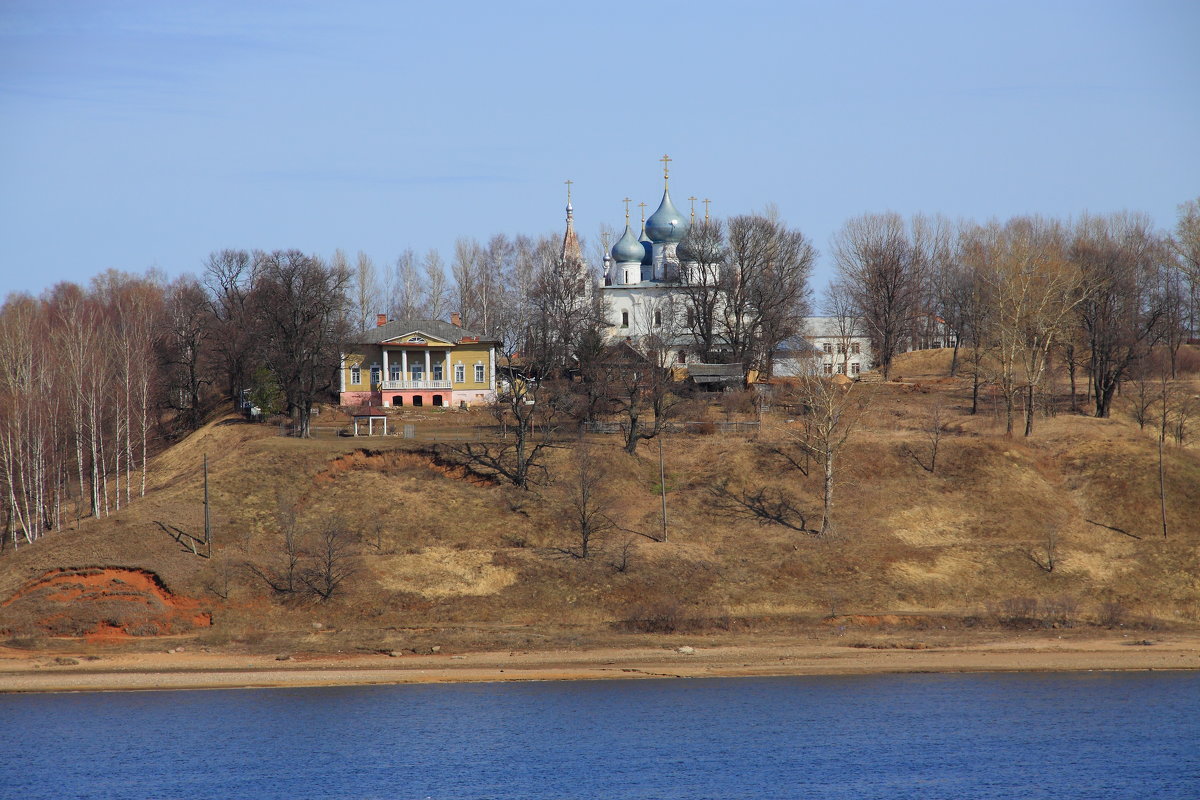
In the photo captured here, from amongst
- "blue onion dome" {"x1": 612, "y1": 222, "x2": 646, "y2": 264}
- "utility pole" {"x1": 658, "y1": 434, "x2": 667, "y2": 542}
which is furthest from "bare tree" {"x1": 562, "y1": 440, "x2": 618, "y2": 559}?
"blue onion dome" {"x1": 612, "y1": 222, "x2": 646, "y2": 264}

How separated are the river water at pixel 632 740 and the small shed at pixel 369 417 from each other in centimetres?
2415

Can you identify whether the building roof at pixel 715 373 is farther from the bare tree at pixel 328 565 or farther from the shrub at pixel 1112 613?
the shrub at pixel 1112 613

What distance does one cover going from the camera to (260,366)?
6988 centimetres

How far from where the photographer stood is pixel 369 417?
64.9 meters

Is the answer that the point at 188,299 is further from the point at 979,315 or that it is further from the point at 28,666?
the point at 979,315

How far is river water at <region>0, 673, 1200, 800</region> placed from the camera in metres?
32.7

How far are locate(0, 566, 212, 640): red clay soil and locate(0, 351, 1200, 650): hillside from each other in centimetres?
7

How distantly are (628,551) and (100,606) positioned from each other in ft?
Result: 65.3

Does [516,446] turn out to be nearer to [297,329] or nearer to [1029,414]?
[297,329]

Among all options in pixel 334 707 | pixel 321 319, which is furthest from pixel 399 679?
pixel 321 319

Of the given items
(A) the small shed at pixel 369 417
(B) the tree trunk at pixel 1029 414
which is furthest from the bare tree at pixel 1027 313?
(A) the small shed at pixel 369 417

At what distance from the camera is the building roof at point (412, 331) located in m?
76.2

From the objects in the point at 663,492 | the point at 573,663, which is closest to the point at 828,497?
the point at 663,492

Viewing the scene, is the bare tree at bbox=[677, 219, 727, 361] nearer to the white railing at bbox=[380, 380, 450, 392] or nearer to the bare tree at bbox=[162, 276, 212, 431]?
the white railing at bbox=[380, 380, 450, 392]
